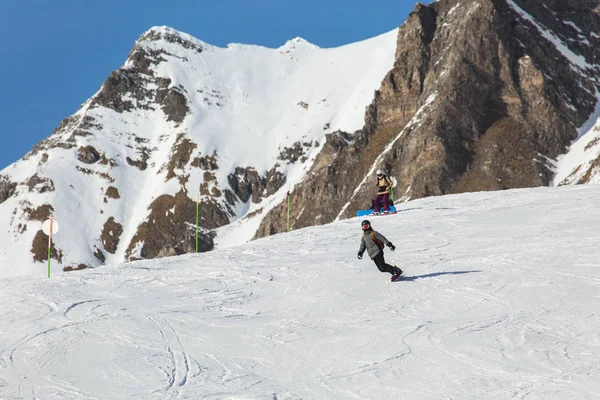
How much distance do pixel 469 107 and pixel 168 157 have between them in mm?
84326

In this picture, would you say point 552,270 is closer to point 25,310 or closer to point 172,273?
point 172,273

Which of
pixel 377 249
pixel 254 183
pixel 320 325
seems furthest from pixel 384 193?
pixel 254 183

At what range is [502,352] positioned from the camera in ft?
38.8

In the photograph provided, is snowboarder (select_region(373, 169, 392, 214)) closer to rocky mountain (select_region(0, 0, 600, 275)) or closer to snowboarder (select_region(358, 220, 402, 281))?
snowboarder (select_region(358, 220, 402, 281))

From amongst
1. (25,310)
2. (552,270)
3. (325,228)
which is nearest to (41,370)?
(25,310)

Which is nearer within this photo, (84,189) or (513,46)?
(513,46)

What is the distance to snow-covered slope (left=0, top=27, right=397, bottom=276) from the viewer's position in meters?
149

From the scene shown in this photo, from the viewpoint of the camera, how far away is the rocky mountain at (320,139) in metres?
106

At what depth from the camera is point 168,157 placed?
17375 cm

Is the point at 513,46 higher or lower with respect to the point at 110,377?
higher

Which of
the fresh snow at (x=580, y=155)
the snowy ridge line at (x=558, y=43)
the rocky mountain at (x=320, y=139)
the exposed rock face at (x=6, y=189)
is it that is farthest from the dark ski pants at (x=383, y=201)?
the exposed rock face at (x=6, y=189)

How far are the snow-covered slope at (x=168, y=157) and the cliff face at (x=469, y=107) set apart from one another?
90.1ft

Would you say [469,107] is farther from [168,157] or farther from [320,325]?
[320,325]

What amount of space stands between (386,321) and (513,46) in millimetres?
111897
